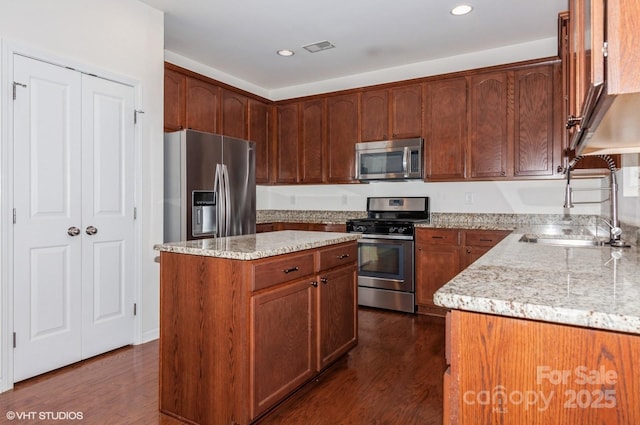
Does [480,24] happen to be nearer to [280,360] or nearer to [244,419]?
[280,360]

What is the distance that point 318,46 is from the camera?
389 cm

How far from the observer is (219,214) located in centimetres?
357

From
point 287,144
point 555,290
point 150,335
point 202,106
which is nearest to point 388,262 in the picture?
point 287,144

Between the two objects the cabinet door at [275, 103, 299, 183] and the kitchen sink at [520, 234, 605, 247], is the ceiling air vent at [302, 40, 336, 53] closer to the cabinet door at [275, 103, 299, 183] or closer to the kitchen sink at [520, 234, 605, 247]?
the cabinet door at [275, 103, 299, 183]

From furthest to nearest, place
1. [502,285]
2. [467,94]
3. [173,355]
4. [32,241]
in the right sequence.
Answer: [467,94] → [32,241] → [173,355] → [502,285]

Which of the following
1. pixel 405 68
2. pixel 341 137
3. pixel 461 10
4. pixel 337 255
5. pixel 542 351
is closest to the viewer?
pixel 542 351

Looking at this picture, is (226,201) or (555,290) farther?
(226,201)

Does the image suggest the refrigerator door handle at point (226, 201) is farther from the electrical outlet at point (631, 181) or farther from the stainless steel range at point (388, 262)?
the electrical outlet at point (631, 181)

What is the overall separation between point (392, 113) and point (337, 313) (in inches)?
102

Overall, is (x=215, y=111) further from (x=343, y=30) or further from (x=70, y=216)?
(x=70, y=216)

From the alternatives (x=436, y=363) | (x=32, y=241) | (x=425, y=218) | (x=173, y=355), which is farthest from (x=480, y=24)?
(x=32, y=241)

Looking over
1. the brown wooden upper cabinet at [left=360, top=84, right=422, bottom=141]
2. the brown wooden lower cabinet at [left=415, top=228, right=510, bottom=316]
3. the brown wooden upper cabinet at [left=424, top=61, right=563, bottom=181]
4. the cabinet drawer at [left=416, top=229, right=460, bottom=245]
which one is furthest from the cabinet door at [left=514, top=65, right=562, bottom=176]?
the brown wooden upper cabinet at [left=360, top=84, right=422, bottom=141]

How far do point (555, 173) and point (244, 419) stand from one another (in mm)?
3336

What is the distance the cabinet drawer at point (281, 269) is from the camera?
185cm
